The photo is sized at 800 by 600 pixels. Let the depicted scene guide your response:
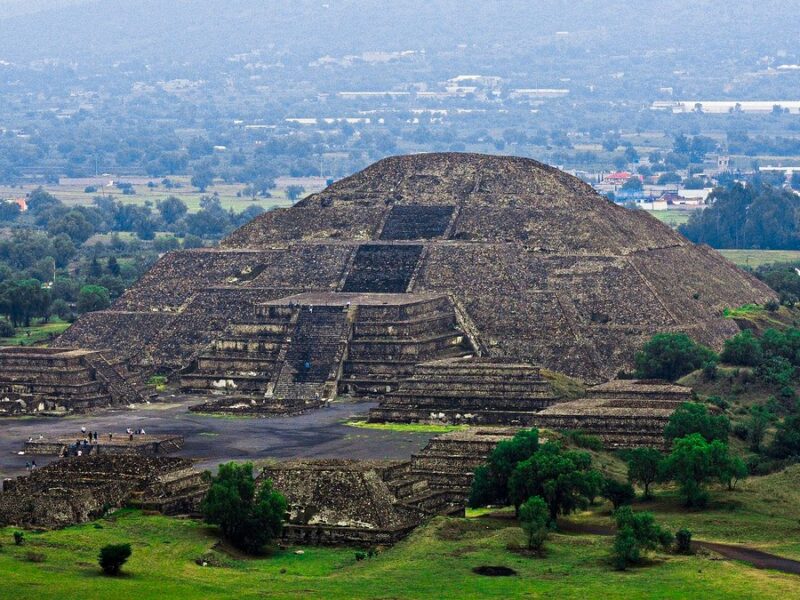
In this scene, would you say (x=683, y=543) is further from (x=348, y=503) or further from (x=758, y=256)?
(x=758, y=256)

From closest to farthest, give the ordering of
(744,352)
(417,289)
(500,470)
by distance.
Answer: (500,470)
(744,352)
(417,289)

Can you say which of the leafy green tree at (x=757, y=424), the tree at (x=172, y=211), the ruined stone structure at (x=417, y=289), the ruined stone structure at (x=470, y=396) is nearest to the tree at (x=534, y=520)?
the leafy green tree at (x=757, y=424)

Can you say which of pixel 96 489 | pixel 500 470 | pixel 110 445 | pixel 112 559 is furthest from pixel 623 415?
pixel 112 559

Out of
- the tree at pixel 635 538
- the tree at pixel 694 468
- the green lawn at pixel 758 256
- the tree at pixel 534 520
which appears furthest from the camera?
the green lawn at pixel 758 256

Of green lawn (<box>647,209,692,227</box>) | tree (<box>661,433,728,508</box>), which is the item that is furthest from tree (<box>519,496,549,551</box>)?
green lawn (<box>647,209,692,227</box>)

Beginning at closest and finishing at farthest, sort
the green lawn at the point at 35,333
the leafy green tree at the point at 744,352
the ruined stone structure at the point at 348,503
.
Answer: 1. the ruined stone structure at the point at 348,503
2. the leafy green tree at the point at 744,352
3. the green lawn at the point at 35,333

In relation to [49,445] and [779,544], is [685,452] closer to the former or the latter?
[779,544]

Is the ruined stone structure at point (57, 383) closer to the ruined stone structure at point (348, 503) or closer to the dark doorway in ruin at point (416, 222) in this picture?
the dark doorway in ruin at point (416, 222)

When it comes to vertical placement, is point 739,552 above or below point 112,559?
below
